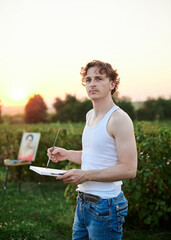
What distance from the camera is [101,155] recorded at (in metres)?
1.68

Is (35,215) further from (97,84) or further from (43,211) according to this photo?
(97,84)

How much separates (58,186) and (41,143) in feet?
3.66

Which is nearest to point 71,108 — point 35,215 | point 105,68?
point 35,215

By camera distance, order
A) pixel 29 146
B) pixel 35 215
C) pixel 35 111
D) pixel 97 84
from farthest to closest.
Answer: pixel 35 111
pixel 29 146
pixel 35 215
pixel 97 84

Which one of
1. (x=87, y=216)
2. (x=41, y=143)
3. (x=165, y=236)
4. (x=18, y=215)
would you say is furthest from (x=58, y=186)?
(x=87, y=216)

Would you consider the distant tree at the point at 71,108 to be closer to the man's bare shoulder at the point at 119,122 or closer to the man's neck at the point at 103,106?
the man's neck at the point at 103,106

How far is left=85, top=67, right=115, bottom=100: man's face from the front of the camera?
1.76 m

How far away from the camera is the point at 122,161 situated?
5.24 feet

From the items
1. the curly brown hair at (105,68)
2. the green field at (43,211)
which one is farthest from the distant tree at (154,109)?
the curly brown hair at (105,68)

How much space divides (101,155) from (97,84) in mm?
445

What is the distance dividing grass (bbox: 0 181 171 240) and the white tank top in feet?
7.14

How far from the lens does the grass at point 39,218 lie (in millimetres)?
3616

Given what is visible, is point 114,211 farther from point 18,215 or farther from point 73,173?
point 18,215

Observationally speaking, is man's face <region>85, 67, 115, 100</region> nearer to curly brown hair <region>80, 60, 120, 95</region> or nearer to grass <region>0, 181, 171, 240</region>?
curly brown hair <region>80, 60, 120, 95</region>
